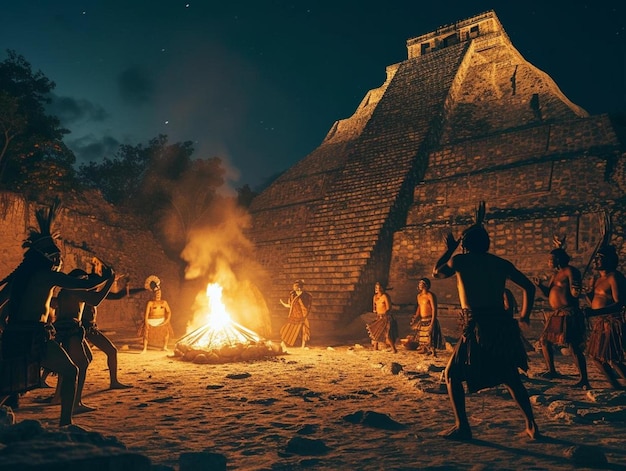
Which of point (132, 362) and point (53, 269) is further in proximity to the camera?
point (132, 362)

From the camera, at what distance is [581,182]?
44.5 feet

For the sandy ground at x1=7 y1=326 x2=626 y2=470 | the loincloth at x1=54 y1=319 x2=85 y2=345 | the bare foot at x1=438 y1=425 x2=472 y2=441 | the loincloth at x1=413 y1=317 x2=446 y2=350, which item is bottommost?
the sandy ground at x1=7 y1=326 x2=626 y2=470

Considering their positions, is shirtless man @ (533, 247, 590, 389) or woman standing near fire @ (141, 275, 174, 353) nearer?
shirtless man @ (533, 247, 590, 389)

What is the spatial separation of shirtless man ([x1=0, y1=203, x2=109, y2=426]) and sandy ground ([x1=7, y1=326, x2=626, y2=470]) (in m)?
0.58

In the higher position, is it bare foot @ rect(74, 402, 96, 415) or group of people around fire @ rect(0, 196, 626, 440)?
A: group of people around fire @ rect(0, 196, 626, 440)

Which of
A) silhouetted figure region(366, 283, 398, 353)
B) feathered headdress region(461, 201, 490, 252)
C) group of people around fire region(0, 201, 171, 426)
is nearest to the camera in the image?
group of people around fire region(0, 201, 171, 426)

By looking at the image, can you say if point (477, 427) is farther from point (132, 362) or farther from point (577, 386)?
point (132, 362)

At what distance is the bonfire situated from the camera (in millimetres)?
8172

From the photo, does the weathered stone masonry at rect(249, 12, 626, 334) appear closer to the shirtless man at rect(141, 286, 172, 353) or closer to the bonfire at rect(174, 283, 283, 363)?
the bonfire at rect(174, 283, 283, 363)

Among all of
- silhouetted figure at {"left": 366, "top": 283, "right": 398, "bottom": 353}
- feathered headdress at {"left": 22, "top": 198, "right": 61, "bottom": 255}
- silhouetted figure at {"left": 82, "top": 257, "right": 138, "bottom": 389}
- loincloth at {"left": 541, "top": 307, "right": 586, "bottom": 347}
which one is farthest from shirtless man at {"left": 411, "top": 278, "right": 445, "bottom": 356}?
feathered headdress at {"left": 22, "top": 198, "right": 61, "bottom": 255}

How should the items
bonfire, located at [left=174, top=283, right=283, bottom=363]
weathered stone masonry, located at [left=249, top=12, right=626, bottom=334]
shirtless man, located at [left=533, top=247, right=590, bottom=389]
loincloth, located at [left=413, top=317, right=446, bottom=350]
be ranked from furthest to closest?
weathered stone masonry, located at [left=249, top=12, right=626, bottom=334], loincloth, located at [left=413, top=317, right=446, bottom=350], bonfire, located at [left=174, top=283, right=283, bottom=363], shirtless man, located at [left=533, top=247, right=590, bottom=389]

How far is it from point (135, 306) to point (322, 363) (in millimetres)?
12404

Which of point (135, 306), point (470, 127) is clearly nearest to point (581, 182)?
point (470, 127)

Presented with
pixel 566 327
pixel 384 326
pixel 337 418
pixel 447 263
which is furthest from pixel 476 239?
pixel 384 326
